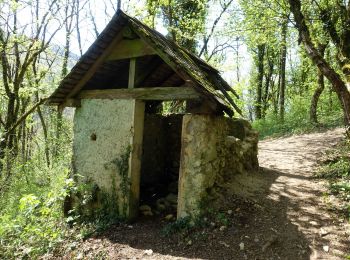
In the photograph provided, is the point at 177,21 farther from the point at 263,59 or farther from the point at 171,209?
the point at 171,209

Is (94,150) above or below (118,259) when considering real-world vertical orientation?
above

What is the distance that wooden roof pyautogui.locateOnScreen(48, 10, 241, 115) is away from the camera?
552cm

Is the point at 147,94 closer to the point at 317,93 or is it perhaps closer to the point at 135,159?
the point at 135,159

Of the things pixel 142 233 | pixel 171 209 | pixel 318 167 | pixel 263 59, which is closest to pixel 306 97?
pixel 263 59

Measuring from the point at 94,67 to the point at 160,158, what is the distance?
3037 mm

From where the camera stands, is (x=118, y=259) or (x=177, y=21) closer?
(x=118, y=259)

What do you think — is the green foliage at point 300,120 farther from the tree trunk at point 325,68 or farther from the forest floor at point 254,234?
the forest floor at point 254,234

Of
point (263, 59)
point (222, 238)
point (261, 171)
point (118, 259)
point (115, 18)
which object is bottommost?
point (118, 259)

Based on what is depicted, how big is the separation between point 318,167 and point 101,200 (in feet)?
19.3

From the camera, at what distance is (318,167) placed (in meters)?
8.45

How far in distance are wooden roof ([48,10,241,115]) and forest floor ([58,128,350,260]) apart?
1.99m

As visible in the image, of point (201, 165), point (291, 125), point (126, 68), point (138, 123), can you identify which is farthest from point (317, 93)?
point (138, 123)

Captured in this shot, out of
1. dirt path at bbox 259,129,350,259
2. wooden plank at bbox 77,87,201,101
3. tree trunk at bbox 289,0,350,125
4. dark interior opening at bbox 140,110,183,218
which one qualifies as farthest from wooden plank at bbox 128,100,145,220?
tree trunk at bbox 289,0,350,125

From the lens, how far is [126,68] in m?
7.34
